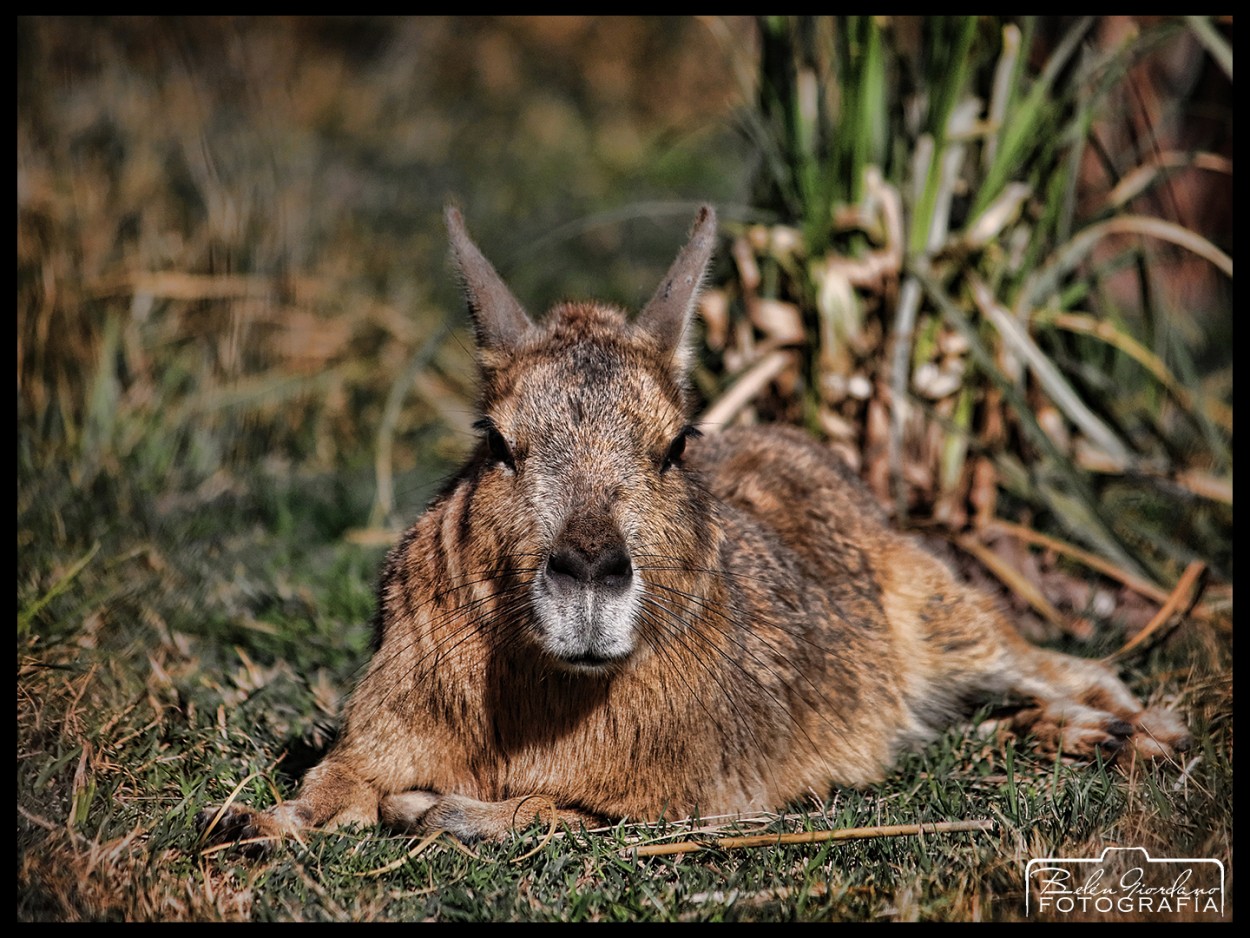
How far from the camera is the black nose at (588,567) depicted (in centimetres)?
298

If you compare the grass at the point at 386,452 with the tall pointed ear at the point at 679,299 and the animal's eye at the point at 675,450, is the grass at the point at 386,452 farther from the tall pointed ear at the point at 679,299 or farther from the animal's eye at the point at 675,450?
the tall pointed ear at the point at 679,299

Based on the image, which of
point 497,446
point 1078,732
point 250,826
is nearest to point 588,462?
point 497,446

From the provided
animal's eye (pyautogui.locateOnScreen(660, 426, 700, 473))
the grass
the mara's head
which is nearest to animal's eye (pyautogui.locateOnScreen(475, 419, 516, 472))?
the mara's head

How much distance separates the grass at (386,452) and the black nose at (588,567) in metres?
0.73

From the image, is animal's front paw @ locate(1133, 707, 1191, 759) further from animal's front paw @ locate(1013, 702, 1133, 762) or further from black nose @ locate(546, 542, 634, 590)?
black nose @ locate(546, 542, 634, 590)

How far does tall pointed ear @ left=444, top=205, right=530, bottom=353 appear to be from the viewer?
3.63 metres

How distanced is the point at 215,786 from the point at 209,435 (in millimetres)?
2864

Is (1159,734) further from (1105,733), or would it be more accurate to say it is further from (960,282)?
(960,282)

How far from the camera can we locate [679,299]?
3711 millimetres

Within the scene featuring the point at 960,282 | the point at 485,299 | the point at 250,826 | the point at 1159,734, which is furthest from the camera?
the point at 960,282

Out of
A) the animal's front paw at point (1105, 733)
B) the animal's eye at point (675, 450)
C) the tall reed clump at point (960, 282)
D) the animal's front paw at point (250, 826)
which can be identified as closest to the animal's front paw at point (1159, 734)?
the animal's front paw at point (1105, 733)

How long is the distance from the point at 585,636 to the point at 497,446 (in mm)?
664
